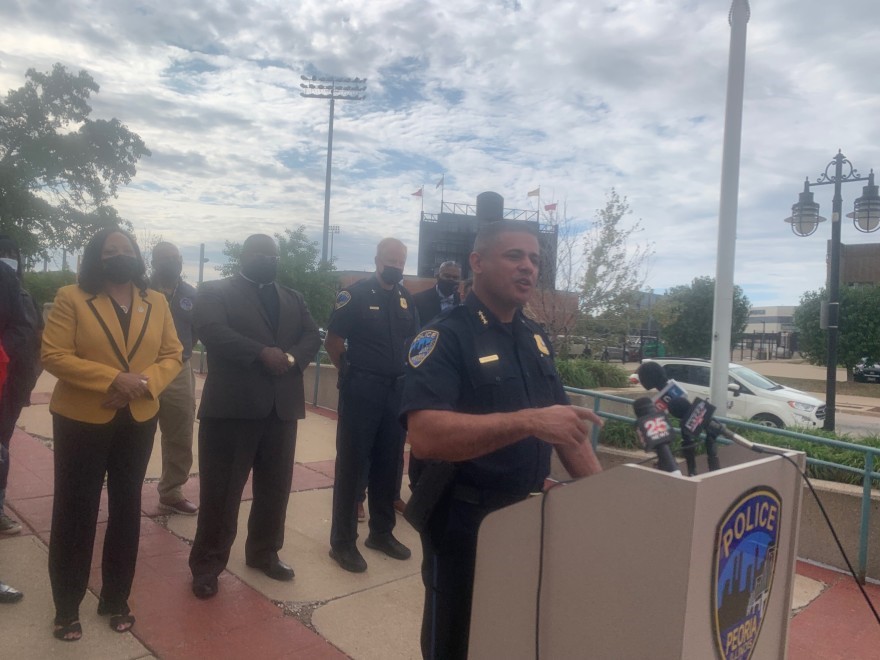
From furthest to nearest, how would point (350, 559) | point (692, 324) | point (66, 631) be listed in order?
point (692, 324) < point (350, 559) < point (66, 631)

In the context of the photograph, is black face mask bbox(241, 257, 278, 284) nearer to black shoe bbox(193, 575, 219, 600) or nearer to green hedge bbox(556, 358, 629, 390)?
black shoe bbox(193, 575, 219, 600)

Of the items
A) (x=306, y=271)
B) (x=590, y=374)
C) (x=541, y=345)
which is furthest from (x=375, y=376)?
(x=306, y=271)

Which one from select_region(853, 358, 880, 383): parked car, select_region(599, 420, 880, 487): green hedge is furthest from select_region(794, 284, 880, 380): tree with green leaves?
select_region(599, 420, 880, 487): green hedge

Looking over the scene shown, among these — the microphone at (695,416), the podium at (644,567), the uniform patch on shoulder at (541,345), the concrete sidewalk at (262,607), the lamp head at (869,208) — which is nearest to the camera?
the podium at (644,567)

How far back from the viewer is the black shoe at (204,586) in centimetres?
345

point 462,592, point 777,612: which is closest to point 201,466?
point 462,592

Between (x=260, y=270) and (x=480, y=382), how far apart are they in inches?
81.4

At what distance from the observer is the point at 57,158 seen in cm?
3256

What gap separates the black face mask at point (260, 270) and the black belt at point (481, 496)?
2124mm

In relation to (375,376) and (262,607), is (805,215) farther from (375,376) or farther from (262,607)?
(262,607)

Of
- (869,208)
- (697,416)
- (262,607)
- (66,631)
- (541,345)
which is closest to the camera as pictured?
(697,416)

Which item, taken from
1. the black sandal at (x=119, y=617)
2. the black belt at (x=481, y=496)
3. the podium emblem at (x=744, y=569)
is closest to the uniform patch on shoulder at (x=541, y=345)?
the black belt at (x=481, y=496)

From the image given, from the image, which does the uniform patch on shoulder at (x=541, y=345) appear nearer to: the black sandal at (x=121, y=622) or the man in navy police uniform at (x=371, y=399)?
the man in navy police uniform at (x=371, y=399)

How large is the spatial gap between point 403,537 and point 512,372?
296 centimetres
